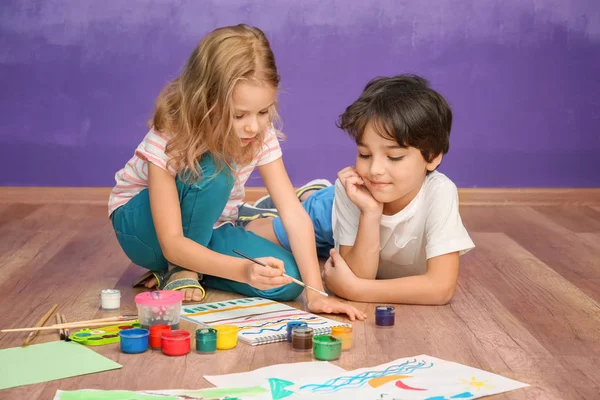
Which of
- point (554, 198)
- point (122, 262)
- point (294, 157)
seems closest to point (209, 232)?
point (122, 262)

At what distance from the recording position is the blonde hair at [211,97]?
5.73 ft

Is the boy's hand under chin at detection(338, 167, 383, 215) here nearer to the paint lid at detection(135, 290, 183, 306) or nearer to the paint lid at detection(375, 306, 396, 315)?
the paint lid at detection(375, 306, 396, 315)

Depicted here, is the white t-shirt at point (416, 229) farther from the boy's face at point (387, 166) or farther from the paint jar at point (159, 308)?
the paint jar at point (159, 308)

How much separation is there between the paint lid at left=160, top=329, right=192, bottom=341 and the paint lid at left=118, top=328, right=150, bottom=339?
0.03m

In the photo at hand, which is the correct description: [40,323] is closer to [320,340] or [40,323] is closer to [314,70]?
[320,340]

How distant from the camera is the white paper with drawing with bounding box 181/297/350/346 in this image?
164cm

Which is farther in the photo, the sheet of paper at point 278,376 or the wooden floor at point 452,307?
the wooden floor at point 452,307

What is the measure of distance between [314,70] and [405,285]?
1.54 meters

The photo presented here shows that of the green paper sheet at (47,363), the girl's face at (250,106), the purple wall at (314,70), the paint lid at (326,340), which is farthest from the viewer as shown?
the purple wall at (314,70)

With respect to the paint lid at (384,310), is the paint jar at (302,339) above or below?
above

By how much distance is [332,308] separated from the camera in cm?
181

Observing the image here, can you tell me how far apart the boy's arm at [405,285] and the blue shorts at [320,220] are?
34cm

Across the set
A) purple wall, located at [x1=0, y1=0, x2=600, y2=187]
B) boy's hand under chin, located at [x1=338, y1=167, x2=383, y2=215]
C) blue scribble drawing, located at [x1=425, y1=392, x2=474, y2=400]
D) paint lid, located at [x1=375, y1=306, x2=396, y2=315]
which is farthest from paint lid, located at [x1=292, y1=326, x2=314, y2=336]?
purple wall, located at [x1=0, y1=0, x2=600, y2=187]

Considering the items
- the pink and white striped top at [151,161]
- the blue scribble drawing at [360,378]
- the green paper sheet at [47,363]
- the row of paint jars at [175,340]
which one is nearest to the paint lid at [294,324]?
the row of paint jars at [175,340]
